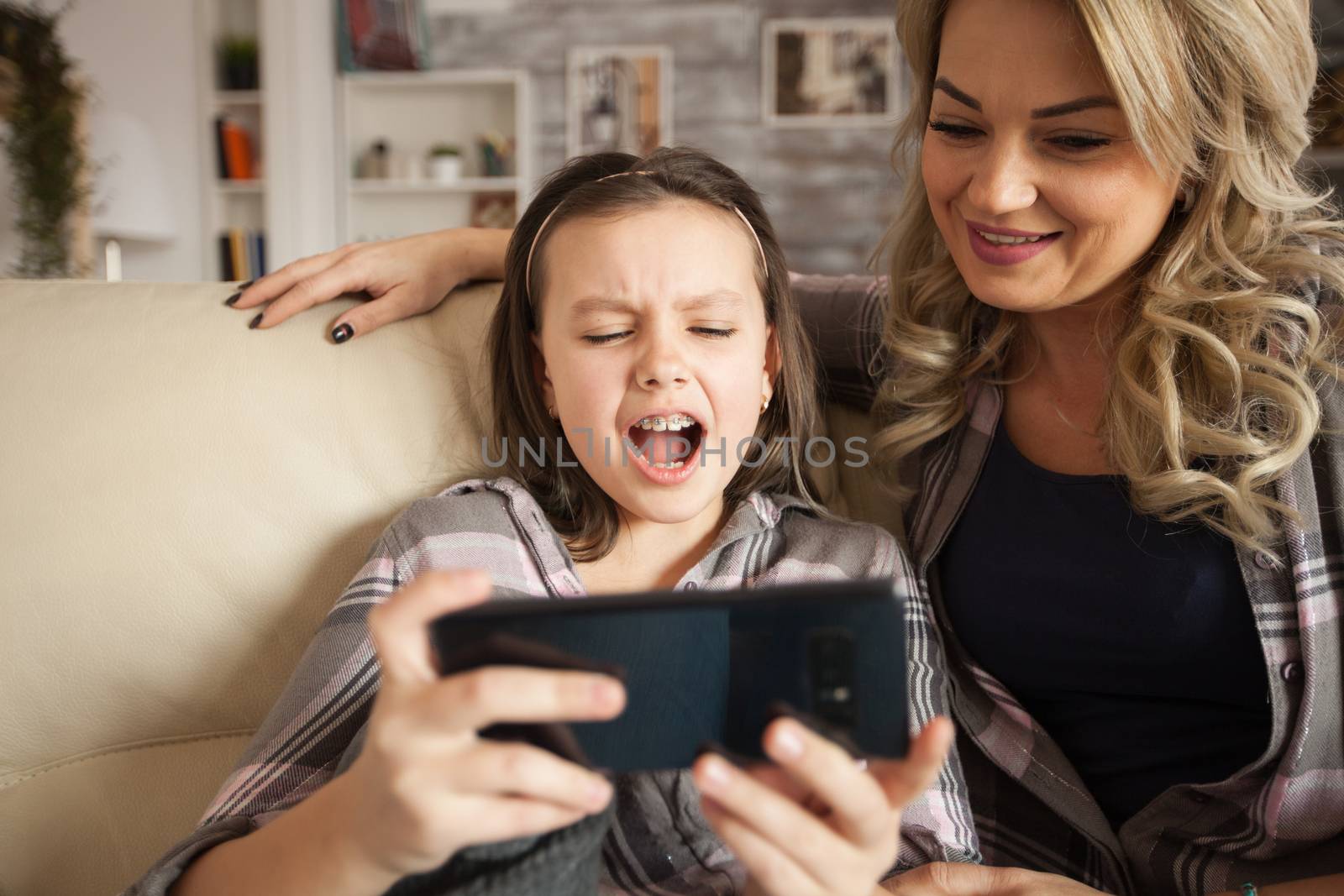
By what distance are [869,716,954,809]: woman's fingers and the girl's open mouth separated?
468 mm

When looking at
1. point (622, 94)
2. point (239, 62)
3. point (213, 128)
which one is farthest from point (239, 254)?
point (622, 94)

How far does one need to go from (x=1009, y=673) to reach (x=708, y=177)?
2.25ft

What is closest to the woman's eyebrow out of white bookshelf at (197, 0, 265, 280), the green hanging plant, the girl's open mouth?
the girl's open mouth

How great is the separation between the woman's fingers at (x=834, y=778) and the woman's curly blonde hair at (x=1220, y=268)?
0.60m

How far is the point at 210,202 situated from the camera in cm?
505

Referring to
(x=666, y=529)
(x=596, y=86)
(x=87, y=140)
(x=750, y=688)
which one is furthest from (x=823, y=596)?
(x=596, y=86)

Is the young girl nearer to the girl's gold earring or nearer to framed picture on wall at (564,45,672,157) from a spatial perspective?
the girl's gold earring

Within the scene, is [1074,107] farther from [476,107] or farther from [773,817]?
[476,107]

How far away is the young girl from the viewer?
0.65m

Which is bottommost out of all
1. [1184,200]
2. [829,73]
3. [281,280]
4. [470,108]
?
[281,280]

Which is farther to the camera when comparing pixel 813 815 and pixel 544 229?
pixel 544 229

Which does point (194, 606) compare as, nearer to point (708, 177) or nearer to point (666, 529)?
point (666, 529)

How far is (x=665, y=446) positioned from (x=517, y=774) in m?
0.55

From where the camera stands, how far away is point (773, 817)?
67cm
